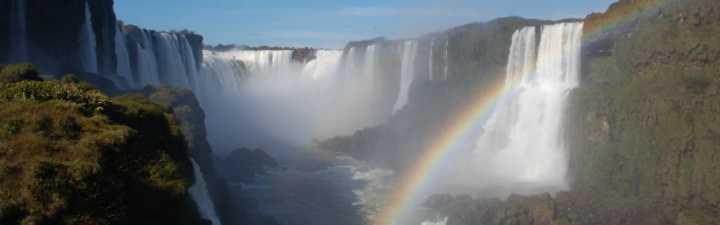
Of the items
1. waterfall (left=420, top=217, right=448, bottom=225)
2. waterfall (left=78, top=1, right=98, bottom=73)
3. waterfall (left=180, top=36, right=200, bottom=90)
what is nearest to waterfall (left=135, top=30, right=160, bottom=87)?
waterfall (left=180, top=36, right=200, bottom=90)

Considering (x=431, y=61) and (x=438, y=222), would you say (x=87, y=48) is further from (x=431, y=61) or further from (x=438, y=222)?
(x=431, y=61)

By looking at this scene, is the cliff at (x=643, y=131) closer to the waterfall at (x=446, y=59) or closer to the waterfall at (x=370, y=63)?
the waterfall at (x=446, y=59)

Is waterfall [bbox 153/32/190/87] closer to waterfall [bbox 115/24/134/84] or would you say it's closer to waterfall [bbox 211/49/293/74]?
waterfall [bbox 115/24/134/84]

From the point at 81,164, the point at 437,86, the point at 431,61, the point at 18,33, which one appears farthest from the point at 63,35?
the point at 431,61

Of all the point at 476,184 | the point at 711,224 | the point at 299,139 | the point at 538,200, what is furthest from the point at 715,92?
the point at 299,139

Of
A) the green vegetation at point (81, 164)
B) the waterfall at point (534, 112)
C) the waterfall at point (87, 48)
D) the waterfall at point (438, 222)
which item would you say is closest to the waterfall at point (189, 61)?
the waterfall at point (87, 48)

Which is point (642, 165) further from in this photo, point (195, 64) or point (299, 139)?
point (195, 64)
